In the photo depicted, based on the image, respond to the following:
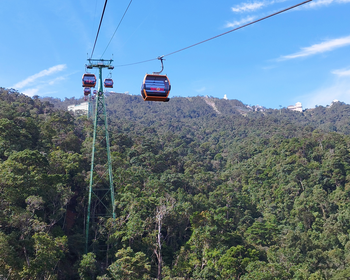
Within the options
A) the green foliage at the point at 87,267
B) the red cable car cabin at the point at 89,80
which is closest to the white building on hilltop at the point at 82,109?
the red cable car cabin at the point at 89,80

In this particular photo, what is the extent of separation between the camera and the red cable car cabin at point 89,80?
20.6 metres

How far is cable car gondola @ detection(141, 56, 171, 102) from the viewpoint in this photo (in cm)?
1103

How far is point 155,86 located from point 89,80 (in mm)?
10978

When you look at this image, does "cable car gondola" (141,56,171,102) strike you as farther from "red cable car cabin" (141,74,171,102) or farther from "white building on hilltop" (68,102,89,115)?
"white building on hilltop" (68,102,89,115)

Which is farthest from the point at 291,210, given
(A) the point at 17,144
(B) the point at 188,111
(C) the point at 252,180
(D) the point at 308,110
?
(D) the point at 308,110

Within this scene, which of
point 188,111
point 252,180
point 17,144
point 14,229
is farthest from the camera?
point 188,111

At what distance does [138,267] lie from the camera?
19.9 meters

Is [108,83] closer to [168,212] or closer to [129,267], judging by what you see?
[168,212]

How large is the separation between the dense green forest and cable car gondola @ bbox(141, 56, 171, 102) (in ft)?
34.9

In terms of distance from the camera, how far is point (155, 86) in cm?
1110

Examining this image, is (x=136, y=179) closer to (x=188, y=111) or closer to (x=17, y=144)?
(x=17, y=144)

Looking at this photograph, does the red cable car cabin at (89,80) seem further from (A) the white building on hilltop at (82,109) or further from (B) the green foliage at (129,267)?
(A) the white building on hilltop at (82,109)

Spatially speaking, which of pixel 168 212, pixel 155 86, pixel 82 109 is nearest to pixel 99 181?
pixel 168 212

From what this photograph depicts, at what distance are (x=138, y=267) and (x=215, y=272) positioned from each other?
5324 millimetres
